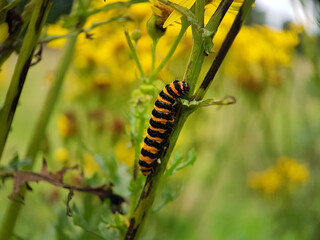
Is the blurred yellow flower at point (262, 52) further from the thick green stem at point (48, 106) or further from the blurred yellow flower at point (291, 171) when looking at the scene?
the thick green stem at point (48, 106)

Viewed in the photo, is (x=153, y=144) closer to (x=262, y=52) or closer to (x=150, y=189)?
(x=150, y=189)

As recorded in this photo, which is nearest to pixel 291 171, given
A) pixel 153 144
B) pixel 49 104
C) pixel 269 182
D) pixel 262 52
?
pixel 269 182

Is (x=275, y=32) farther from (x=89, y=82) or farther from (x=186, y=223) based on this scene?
(x=186, y=223)

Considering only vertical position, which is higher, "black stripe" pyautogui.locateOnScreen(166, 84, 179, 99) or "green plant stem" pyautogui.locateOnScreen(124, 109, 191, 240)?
"black stripe" pyautogui.locateOnScreen(166, 84, 179, 99)

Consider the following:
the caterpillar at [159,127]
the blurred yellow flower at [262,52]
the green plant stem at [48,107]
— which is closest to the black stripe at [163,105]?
the caterpillar at [159,127]

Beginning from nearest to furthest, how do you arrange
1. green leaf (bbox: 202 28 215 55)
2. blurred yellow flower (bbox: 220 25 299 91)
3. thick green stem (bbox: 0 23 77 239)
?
green leaf (bbox: 202 28 215 55), thick green stem (bbox: 0 23 77 239), blurred yellow flower (bbox: 220 25 299 91)

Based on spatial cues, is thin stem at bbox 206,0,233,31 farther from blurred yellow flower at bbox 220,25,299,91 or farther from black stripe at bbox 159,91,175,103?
blurred yellow flower at bbox 220,25,299,91

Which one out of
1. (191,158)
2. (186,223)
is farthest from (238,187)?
(191,158)

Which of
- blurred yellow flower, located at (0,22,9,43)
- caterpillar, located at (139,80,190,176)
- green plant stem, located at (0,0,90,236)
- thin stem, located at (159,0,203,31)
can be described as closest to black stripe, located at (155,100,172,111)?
caterpillar, located at (139,80,190,176)
